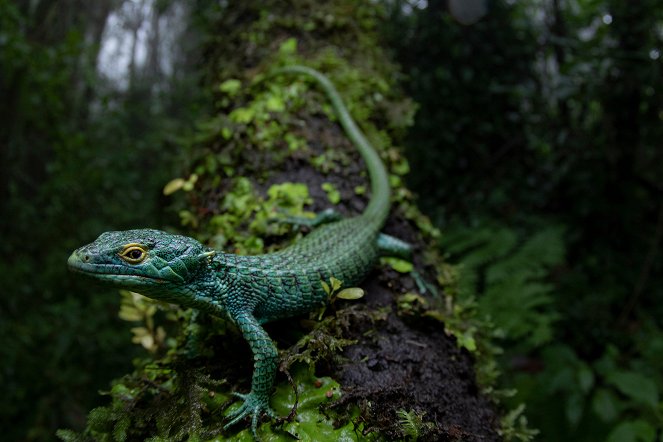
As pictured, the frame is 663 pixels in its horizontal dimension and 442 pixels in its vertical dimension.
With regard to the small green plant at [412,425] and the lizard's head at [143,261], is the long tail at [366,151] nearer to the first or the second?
the lizard's head at [143,261]

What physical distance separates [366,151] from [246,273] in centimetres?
161

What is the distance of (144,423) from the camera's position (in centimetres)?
183

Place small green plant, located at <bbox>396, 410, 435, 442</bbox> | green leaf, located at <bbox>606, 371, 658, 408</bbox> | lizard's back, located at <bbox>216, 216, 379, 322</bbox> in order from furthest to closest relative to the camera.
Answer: green leaf, located at <bbox>606, 371, 658, 408</bbox> → lizard's back, located at <bbox>216, 216, 379, 322</bbox> → small green plant, located at <bbox>396, 410, 435, 442</bbox>

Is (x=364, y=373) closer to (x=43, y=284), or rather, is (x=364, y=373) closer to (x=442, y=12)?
(x=43, y=284)

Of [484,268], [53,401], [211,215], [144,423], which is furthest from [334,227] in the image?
[53,401]

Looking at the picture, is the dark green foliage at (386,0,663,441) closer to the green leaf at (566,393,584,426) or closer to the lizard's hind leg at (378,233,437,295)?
the green leaf at (566,393,584,426)

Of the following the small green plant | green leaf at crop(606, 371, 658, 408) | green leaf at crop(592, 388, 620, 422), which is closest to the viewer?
the small green plant

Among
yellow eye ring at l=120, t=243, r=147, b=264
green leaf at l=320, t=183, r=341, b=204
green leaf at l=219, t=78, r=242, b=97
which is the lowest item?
green leaf at l=320, t=183, r=341, b=204

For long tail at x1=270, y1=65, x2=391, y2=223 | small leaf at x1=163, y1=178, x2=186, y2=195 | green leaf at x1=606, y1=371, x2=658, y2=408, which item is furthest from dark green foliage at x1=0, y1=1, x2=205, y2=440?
green leaf at x1=606, y1=371, x2=658, y2=408

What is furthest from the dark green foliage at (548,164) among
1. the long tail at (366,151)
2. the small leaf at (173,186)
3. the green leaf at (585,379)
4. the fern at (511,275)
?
the small leaf at (173,186)

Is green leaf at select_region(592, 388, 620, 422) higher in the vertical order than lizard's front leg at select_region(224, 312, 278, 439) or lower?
lower

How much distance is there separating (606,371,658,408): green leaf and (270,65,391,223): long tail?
2298 millimetres

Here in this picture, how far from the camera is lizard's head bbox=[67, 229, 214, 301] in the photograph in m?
1.77

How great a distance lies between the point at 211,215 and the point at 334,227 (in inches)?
34.0
